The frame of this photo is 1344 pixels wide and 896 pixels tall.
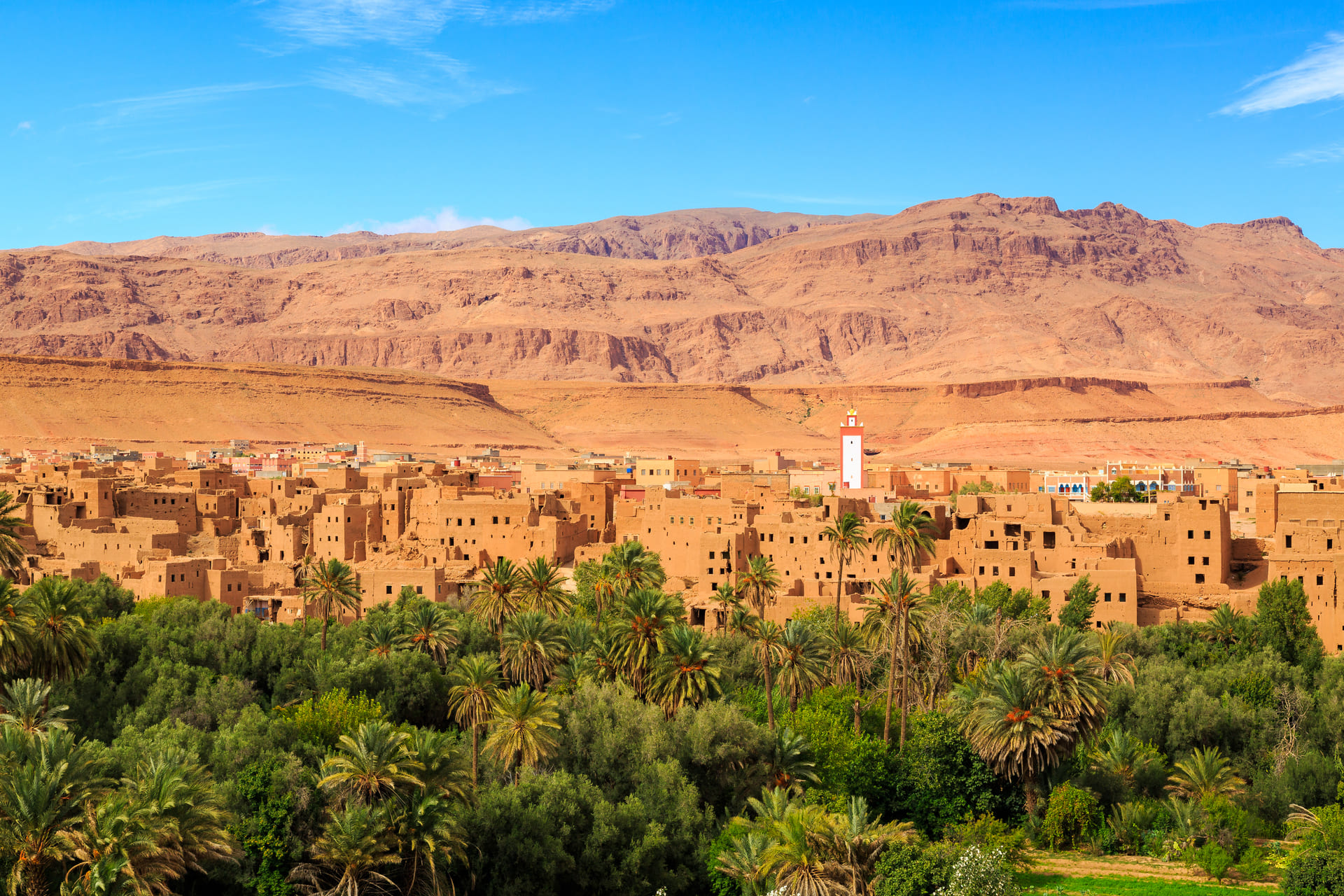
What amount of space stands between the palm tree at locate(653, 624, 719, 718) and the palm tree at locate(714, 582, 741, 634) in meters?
8.78

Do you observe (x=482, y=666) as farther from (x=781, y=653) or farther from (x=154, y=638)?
(x=154, y=638)

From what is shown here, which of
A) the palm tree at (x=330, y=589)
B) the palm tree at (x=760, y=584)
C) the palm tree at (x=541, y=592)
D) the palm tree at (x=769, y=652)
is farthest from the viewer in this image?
the palm tree at (x=760, y=584)

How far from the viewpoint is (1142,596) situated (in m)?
49.9

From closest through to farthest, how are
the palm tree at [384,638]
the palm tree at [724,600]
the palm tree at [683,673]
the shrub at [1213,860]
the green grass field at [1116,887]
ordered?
the green grass field at [1116,887] < the shrub at [1213,860] < the palm tree at [683,673] < the palm tree at [384,638] < the palm tree at [724,600]

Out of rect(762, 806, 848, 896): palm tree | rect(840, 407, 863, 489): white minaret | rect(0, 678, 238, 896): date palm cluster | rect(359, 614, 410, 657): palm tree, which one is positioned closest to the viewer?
rect(0, 678, 238, 896): date palm cluster

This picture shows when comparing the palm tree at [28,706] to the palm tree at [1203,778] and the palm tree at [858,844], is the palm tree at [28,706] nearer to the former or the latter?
the palm tree at [858,844]

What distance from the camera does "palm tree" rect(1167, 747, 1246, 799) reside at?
36.0 metres

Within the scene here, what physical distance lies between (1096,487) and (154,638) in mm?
51795

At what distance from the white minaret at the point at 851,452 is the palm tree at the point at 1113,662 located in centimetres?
4086

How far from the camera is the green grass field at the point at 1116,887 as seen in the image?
29547 mm

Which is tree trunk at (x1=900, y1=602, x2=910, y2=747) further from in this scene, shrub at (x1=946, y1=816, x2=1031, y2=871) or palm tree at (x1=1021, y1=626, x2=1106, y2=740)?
palm tree at (x1=1021, y1=626, x2=1106, y2=740)

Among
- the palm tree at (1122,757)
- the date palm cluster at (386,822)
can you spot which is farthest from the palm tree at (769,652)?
the date palm cluster at (386,822)

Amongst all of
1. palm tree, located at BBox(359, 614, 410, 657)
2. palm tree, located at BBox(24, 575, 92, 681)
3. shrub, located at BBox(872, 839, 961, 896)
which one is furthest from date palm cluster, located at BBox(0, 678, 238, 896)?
palm tree, located at BBox(359, 614, 410, 657)

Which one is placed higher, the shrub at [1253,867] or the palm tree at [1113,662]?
the palm tree at [1113,662]
